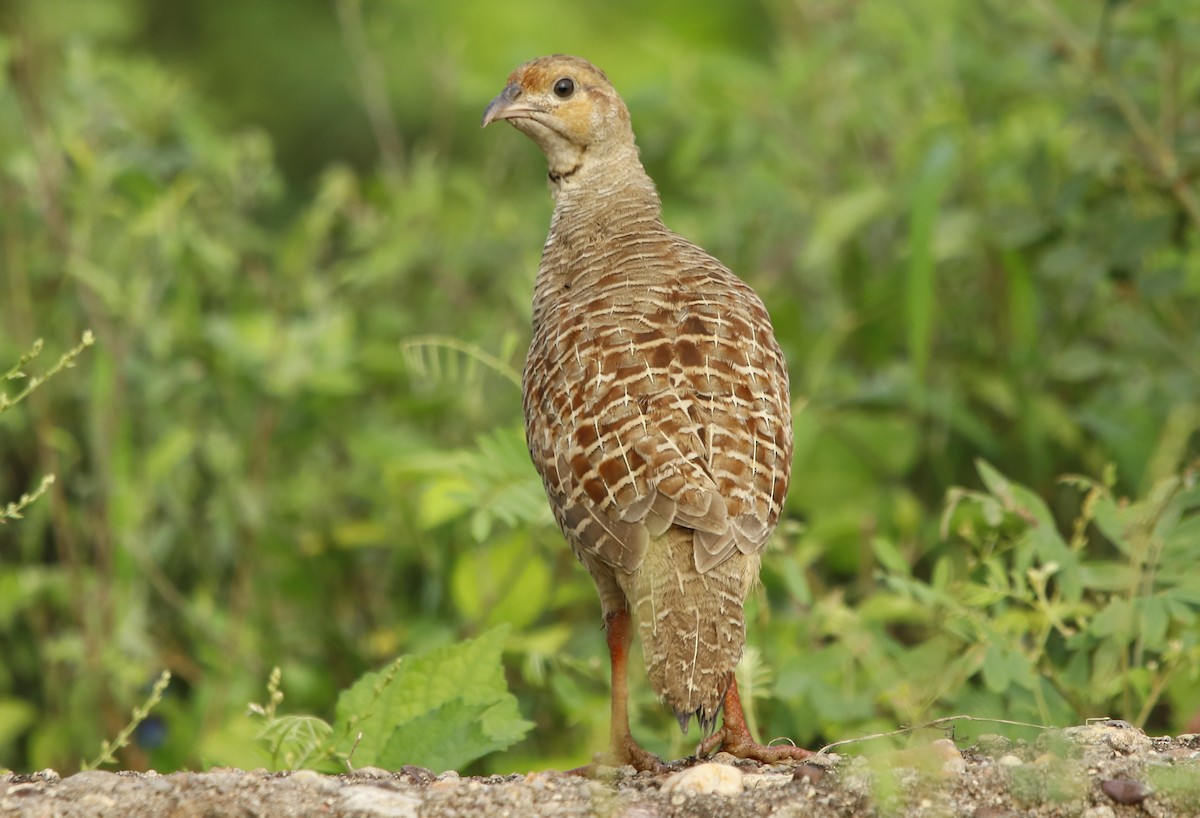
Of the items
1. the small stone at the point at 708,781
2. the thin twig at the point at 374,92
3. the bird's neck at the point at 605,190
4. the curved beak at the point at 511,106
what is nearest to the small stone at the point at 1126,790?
the small stone at the point at 708,781

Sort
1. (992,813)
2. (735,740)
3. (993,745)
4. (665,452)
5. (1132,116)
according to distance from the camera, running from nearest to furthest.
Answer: (992,813) → (993,745) → (665,452) → (735,740) → (1132,116)

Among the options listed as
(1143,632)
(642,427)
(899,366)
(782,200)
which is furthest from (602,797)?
(782,200)

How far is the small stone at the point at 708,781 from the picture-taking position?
3.65 metres

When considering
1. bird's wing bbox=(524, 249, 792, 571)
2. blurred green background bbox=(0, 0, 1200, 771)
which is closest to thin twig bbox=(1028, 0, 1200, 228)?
blurred green background bbox=(0, 0, 1200, 771)

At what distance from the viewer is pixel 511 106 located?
5703 mm

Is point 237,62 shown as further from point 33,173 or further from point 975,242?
point 975,242

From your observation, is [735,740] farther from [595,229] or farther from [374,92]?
[374,92]

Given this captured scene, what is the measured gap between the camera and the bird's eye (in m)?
5.75

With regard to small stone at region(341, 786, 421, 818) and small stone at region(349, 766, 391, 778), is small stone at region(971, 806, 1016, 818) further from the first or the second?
small stone at region(349, 766, 391, 778)

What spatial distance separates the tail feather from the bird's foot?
0.54 feet

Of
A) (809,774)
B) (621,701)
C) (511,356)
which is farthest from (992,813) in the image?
(511,356)

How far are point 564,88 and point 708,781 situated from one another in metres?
2.87

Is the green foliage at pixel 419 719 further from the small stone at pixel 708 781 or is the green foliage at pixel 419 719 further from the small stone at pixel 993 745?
the small stone at pixel 993 745

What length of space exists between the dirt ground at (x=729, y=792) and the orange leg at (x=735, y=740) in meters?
0.40
